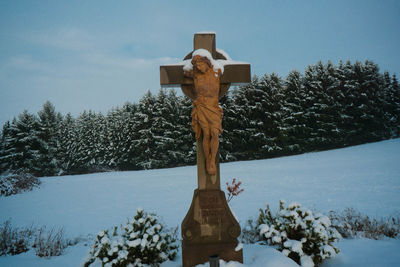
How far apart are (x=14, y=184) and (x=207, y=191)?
11.5 metres

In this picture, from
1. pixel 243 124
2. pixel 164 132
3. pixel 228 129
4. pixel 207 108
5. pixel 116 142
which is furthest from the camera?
pixel 116 142

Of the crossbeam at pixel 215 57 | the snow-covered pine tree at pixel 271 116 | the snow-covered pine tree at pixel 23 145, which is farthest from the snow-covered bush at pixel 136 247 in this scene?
the snow-covered pine tree at pixel 23 145

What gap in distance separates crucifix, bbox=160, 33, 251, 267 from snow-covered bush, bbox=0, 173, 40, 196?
10.7 metres

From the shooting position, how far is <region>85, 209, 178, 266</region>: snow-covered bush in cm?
337

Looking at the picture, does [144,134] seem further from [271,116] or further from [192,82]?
[192,82]

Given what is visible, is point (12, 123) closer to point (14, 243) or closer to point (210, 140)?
point (14, 243)

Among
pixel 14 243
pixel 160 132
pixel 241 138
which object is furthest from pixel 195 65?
pixel 160 132

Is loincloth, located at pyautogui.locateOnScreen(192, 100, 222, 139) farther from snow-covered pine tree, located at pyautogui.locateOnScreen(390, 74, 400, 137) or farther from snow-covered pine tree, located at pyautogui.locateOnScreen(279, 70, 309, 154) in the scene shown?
snow-covered pine tree, located at pyautogui.locateOnScreen(390, 74, 400, 137)

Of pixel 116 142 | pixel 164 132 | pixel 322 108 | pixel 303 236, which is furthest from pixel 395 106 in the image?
pixel 116 142

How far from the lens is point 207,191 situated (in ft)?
11.4

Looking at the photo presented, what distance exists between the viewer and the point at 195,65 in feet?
11.2

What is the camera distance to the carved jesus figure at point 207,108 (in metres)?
3.38

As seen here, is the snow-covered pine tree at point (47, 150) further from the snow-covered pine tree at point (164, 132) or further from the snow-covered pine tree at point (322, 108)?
the snow-covered pine tree at point (322, 108)

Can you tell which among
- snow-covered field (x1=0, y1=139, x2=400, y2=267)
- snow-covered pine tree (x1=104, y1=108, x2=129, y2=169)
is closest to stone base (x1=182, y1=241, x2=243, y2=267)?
snow-covered field (x1=0, y1=139, x2=400, y2=267)
